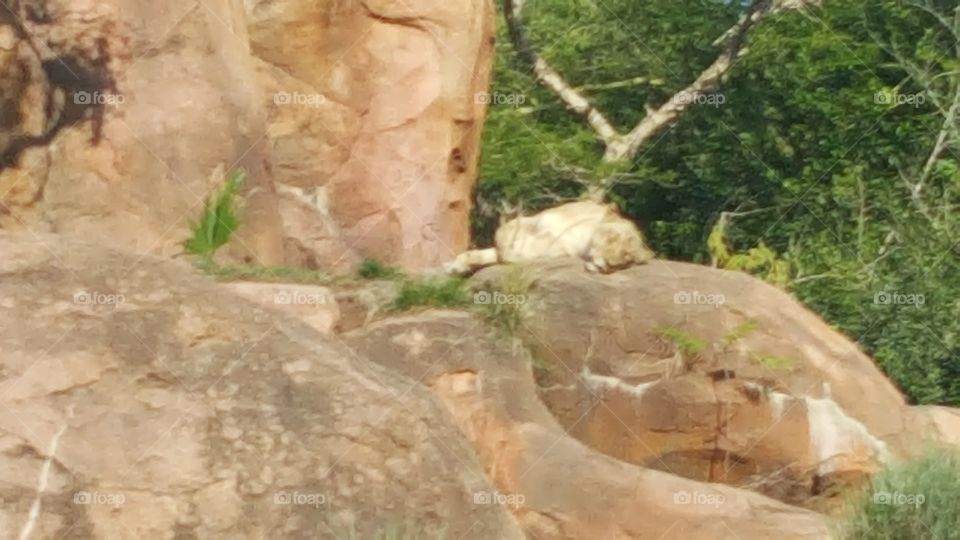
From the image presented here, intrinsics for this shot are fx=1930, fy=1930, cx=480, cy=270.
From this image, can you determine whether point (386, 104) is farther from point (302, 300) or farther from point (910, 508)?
point (910, 508)

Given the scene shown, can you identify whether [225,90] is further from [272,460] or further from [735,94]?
[735,94]

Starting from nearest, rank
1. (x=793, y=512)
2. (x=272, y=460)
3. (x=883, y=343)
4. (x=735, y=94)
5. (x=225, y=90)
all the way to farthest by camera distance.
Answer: (x=272, y=460) < (x=793, y=512) < (x=225, y=90) < (x=883, y=343) < (x=735, y=94)

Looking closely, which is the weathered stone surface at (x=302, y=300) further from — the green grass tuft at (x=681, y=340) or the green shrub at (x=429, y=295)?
the green grass tuft at (x=681, y=340)

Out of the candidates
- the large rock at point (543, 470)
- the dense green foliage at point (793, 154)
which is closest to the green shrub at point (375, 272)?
the large rock at point (543, 470)

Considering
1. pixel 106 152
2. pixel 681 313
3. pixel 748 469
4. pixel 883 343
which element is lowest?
pixel 883 343

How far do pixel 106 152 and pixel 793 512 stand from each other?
16.2ft

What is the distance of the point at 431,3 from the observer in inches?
627

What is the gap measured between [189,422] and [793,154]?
15851 mm

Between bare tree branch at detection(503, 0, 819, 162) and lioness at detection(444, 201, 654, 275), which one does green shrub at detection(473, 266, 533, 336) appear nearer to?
lioness at detection(444, 201, 654, 275)

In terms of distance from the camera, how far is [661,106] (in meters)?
23.6

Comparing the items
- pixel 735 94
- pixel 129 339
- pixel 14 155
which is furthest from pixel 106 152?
pixel 735 94

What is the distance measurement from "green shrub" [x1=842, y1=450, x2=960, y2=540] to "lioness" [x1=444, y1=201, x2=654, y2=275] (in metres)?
3.83

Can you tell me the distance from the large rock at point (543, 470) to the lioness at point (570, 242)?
6.19ft

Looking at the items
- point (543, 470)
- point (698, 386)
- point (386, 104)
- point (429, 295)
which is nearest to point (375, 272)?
point (429, 295)
